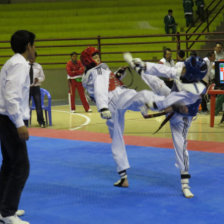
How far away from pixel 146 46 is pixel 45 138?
9.74m

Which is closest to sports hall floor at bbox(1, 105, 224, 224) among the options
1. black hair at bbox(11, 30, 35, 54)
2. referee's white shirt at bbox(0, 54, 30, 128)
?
referee's white shirt at bbox(0, 54, 30, 128)

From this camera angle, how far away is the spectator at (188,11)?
17.4m

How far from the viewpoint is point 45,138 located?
28.7 feet

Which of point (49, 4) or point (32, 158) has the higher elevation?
point (49, 4)

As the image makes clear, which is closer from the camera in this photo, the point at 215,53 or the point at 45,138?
the point at 45,138

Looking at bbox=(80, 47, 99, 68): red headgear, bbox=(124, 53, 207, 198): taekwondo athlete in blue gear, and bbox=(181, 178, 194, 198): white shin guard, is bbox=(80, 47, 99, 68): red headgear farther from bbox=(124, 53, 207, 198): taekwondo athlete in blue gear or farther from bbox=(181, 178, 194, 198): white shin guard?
bbox=(181, 178, 194, 198): white shin guard

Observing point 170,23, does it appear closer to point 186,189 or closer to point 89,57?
point 89,57

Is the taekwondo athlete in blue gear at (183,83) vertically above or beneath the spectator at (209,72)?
above

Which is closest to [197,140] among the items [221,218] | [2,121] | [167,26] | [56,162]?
[56,162]

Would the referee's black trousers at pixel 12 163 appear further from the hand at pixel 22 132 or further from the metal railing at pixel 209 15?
the metal railing at pixel 209 15

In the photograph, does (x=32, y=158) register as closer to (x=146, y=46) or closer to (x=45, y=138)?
(x=45, y=138)

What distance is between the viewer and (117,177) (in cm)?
587

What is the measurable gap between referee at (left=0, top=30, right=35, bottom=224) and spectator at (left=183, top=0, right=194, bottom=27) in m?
14.2

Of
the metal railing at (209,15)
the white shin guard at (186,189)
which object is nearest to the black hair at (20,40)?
the white shin guard at (186,189)
